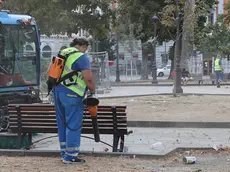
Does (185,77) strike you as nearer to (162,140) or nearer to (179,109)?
(179,109)

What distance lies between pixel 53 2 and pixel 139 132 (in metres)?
22.2

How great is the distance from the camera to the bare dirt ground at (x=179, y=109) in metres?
12.6

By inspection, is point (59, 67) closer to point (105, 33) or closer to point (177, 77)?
point (177, 77)

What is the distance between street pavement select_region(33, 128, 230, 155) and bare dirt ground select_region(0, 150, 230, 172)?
0.99 meters

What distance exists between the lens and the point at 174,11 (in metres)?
20.0

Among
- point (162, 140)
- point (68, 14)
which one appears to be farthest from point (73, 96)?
point (68, 14)

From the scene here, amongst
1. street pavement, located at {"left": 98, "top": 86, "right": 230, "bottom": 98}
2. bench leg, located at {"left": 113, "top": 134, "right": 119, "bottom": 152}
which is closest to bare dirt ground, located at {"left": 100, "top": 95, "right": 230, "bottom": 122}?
bench leg, located at {"left": 113, "top": 134, "right": 119, "bottom": 152}

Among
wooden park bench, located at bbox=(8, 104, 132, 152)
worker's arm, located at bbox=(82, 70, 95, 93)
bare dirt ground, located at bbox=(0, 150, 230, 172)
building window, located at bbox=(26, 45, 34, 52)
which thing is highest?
building window, located at bbox=(26, 45, 34, 52)

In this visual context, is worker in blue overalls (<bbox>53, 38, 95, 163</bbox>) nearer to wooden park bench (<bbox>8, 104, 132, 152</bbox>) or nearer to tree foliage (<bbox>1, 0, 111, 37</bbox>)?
wooden park bench (<bbox>8, 104, 132, 152</bbox>)

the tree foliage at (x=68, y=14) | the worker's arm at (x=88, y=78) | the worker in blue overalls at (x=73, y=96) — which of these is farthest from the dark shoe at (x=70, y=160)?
the tree foliage at (x=68, y=14)

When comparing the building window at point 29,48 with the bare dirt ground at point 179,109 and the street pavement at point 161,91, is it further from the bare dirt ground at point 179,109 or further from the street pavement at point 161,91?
the street pavement at point 161,91

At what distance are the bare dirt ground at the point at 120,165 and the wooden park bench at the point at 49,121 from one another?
2.02 ft

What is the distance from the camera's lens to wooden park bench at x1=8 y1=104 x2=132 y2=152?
7848 mm

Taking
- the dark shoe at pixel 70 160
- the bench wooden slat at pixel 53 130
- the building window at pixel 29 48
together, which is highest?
the building window at pixel 29 48
